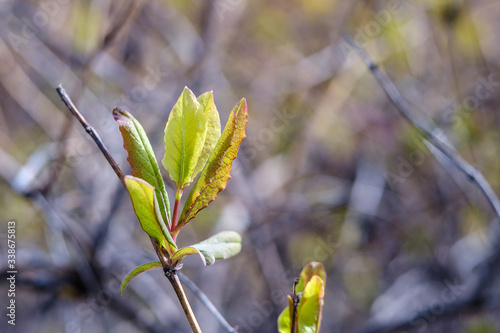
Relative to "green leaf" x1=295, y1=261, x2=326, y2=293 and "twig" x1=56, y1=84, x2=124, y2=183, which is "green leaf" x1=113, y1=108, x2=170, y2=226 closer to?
"twig" x1=56, y1=84, x2=124, y2=183

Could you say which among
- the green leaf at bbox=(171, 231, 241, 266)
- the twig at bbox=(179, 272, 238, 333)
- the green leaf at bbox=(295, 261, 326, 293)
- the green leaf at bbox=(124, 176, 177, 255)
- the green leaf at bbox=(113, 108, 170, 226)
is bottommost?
Result: the twig at bbox=(179, 272, 238, 333)

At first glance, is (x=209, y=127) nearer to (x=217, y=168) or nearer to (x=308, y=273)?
(x=217, y=168)

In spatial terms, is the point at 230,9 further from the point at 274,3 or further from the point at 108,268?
the point at 108,268

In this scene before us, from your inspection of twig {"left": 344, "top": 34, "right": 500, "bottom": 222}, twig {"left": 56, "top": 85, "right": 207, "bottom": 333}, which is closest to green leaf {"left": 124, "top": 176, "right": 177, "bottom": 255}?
twig {"left": 56, "top": 85, "right": 207, "bottom": 333}

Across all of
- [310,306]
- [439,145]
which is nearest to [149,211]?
[310,306]

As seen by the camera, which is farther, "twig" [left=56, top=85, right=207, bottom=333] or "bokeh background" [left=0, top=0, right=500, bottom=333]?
"bokeh background" [left=0, top=0, right=500, bottom=333]

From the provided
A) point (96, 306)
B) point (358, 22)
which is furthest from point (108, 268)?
point (358, 22)
